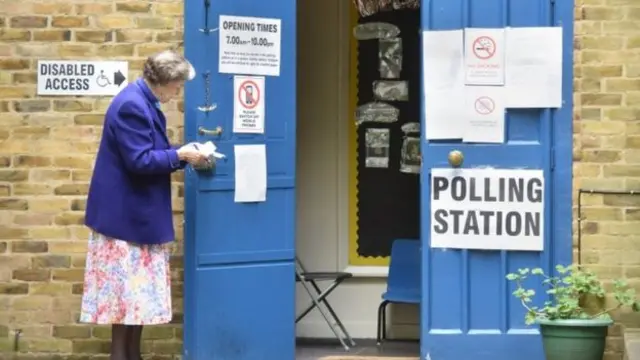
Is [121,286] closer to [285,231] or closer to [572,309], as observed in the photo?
[285,231]

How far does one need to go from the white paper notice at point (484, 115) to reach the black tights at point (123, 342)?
2258mm

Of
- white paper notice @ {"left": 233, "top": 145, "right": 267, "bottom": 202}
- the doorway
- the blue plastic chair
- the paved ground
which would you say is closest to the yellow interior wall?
the blue plastic chair

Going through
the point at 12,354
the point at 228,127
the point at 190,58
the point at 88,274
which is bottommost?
the point at 12,354

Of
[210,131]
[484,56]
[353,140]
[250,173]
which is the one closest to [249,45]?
[210,131]

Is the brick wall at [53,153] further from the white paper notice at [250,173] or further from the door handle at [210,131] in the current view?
the white paper notice at [250,173]

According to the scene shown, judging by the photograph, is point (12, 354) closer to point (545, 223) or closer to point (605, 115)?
point (545, 223)

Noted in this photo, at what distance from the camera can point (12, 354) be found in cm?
611

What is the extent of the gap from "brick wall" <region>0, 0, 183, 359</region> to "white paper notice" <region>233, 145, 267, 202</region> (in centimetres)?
41

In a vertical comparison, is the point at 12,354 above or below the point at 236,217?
below

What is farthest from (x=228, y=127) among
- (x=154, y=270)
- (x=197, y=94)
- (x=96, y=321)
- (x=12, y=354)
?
(x=12, y=354)

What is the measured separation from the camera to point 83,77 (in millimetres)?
6086

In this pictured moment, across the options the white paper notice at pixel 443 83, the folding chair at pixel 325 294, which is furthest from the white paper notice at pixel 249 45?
the folding chair at pixel 325 294

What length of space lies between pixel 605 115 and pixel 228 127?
2266 mm

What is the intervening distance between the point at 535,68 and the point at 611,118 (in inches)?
21.7
